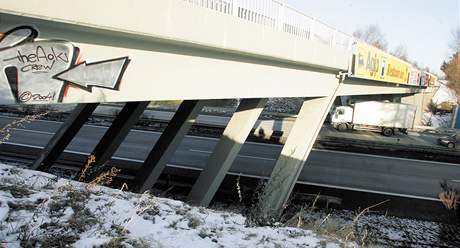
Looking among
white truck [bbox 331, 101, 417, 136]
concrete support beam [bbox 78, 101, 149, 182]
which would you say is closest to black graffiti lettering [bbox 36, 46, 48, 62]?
concrete support beam [bbox 78, 101, 149, 182]

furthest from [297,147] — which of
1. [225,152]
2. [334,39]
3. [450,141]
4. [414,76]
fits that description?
[414,76]

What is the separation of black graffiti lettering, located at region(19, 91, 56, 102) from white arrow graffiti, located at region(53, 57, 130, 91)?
238mm

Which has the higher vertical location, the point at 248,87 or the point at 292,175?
the point at 248,87

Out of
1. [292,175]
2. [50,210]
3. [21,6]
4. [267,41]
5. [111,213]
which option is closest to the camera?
[21,6]

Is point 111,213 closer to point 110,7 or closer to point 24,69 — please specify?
point 24,69

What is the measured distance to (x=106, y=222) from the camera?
4.82m

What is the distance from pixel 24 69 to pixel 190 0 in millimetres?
3226

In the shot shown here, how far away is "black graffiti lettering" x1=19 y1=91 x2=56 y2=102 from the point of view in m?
4.82

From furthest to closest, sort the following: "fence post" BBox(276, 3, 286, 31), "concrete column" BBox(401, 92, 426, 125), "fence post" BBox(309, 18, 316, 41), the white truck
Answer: "concrete column" BBox(401, 92, 426, 125), the white truck, "fence post" BBox(309, 18, 316, 41), "fence post" BBox(276, 3, 286, 31)

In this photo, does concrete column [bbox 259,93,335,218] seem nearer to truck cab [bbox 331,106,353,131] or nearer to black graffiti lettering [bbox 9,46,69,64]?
black graffiti lettering [bbox 9,46,69,64]

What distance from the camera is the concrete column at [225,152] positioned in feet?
40.3

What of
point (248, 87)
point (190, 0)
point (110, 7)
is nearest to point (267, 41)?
point (248, 87)

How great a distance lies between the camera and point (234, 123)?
12727mm

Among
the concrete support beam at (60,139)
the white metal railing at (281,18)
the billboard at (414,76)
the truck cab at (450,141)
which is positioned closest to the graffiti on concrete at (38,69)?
the white metal railing at (281,18)
